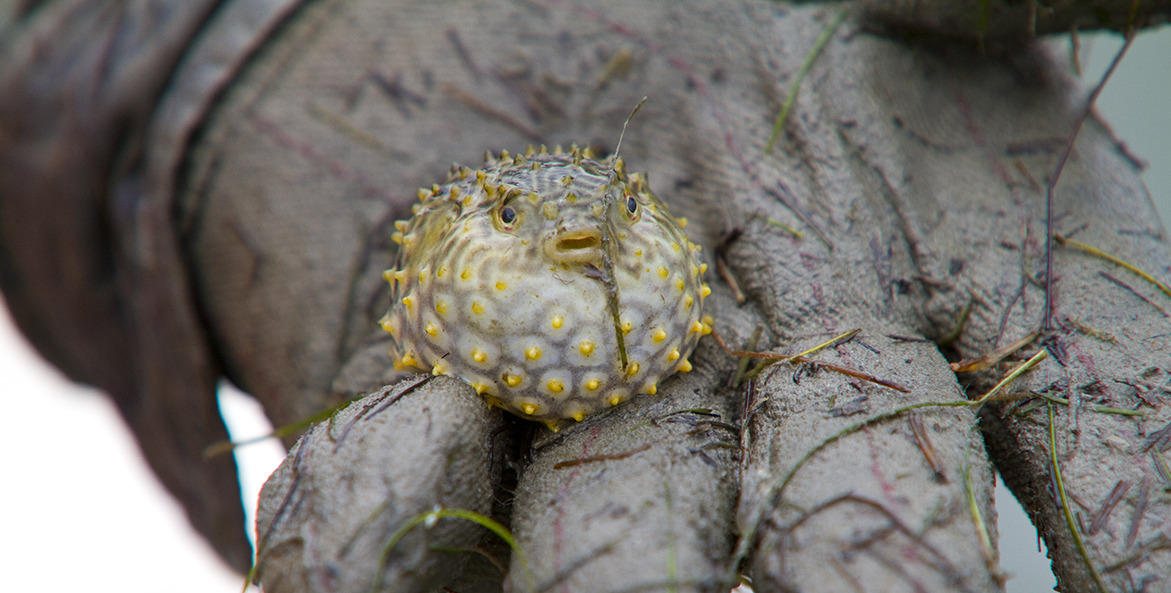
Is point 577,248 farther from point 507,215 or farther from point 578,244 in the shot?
point 507,215

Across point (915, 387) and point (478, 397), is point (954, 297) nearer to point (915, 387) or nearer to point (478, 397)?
point (915, 387)

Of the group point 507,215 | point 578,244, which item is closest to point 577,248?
point 578,244

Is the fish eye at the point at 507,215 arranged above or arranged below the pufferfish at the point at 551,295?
above

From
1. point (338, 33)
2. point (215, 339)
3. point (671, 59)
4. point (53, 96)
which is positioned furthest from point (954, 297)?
point (53, 96)

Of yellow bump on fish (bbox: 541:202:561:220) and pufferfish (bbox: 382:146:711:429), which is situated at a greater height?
yellow bump on fish (bbox: 541:202:561:220)

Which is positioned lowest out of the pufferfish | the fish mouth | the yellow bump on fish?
the pufferfish

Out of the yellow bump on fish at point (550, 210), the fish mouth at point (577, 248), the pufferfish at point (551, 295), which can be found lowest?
the pufferfish at point (551, 295)
